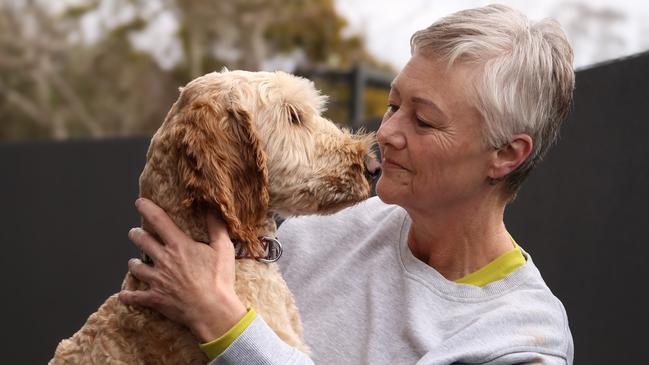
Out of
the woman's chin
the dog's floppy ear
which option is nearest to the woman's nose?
the woman's chin

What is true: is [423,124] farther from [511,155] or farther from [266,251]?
[266,251]

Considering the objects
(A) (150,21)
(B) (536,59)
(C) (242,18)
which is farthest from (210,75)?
(A) (150,21)

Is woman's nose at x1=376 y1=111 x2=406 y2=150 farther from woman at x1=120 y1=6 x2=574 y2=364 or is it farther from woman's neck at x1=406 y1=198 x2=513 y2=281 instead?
woman's neck at x1=406 y1=198 x2=513 y2=281

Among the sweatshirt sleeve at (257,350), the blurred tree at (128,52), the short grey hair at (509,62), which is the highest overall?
the short grey hair at (509,62)

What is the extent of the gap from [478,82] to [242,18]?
2306cm

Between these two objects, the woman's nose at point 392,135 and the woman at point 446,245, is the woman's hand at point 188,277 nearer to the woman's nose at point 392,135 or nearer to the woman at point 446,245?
the woman at point 446,245

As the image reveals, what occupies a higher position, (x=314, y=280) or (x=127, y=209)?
(x=314, y=280)

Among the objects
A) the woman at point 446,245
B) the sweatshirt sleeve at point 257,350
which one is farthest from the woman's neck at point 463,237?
the sweatshirt sleeve at point 257,350

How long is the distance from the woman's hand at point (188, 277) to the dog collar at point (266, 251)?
112 millimetres

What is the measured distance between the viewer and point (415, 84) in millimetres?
2354

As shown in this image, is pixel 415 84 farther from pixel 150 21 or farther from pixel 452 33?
pixel 150 21

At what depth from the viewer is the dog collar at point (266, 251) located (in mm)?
2363

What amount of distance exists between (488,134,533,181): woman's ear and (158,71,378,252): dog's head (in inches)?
14.8

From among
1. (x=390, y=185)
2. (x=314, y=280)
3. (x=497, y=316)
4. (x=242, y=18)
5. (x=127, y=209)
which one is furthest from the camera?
(x=242, y=18)
